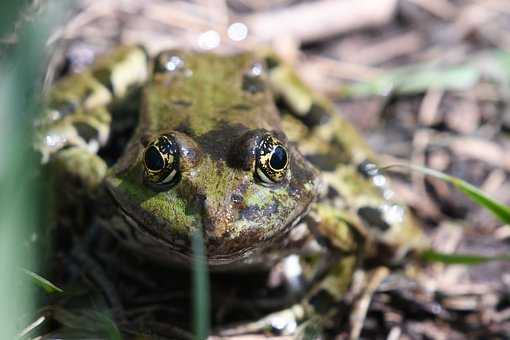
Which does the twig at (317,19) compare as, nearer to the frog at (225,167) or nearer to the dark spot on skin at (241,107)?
the frog at (225,167)

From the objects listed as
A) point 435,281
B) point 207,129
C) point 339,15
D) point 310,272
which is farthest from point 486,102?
point 207,129

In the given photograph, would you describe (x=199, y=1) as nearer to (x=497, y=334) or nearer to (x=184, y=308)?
(x=184, y=308)

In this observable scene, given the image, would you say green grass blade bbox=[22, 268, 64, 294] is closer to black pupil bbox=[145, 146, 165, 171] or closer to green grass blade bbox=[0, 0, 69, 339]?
black pupil bbox=[145, 146, 165, 171]

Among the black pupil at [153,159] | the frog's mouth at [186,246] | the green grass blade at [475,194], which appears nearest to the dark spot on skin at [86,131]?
the frog's mouth at [186,246]

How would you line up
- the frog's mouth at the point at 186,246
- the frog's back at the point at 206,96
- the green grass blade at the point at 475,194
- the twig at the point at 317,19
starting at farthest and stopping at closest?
the twig at the point at 317,19
the frog's back at the point at 206,96
the green grass blade at the point at 475,194
the frog's mouth at the point at 186,246

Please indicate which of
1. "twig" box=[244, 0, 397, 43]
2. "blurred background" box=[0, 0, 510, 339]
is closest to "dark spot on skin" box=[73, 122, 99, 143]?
"blurred background" box=[0, 0, 510, 339]

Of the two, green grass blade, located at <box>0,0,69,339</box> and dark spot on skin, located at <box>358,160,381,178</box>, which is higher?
dark spot on skin, located at <box>358,160,381,178</box>
